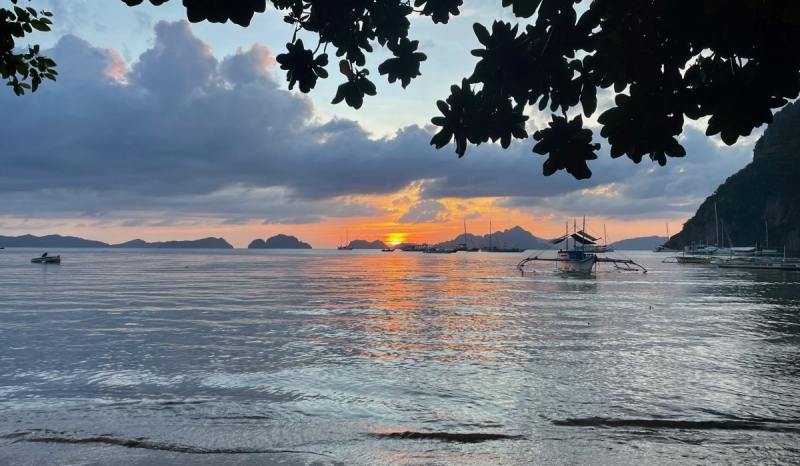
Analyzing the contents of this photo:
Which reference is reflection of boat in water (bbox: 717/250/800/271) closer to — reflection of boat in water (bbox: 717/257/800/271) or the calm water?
reflection of boat in water (bbox: 717/257/800/271)

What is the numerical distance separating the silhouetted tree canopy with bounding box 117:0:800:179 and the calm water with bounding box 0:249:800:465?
5.95m

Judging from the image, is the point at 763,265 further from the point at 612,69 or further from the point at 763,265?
the point at 612,69

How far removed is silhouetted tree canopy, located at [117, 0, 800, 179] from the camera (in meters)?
3.54

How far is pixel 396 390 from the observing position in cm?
1257

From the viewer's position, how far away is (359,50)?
535 cm

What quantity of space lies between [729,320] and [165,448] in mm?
27611

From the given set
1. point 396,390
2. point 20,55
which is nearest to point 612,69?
point 20,55

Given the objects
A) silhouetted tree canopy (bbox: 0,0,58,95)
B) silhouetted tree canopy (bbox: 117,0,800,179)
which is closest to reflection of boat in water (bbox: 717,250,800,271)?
silhouetted tree canopy (bbox: 117,0,800,179)

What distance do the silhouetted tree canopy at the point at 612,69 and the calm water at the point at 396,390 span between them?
5951mm

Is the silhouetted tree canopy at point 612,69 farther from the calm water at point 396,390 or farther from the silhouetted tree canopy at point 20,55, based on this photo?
the calm water at point 396,390

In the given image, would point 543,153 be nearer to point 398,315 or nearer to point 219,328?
point 219,328

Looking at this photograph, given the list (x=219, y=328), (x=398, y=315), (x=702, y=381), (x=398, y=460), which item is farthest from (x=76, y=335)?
(x=702, y=381)

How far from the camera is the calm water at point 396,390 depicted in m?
8.72

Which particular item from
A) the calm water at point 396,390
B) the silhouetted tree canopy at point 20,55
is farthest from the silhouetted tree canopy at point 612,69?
the calm water at point 396,390
